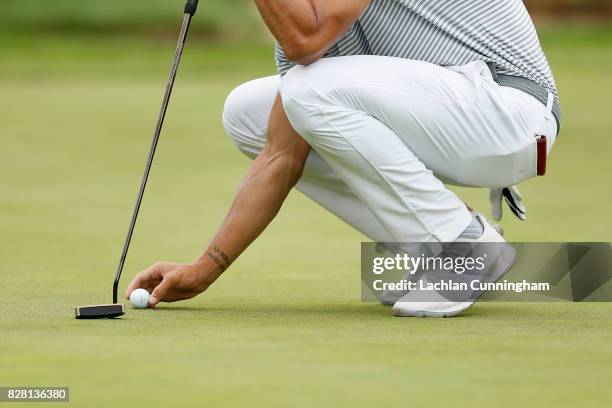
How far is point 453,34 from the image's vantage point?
3834 millimetres

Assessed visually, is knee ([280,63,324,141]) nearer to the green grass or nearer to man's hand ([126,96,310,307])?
man's hand ([126,96,310,307])

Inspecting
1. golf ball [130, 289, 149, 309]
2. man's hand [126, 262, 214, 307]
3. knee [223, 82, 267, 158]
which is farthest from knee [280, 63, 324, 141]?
golf ball [130, 289, 149, 309]

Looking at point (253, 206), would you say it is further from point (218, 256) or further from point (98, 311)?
point (98, 311)

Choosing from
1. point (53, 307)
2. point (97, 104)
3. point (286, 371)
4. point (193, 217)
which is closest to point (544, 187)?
point (193, 217)

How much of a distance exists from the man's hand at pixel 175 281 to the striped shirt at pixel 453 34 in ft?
2.45

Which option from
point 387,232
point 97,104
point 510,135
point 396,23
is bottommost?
point 97,104

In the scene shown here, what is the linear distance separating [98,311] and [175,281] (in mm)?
364

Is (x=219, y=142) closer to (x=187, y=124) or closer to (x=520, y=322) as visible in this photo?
(x=187, y=124)

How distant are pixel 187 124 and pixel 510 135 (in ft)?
23.2

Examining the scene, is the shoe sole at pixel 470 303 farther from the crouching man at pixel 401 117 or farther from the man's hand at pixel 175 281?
the man's hand at pixel 175 281

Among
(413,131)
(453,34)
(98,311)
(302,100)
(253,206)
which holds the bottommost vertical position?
(98,311)

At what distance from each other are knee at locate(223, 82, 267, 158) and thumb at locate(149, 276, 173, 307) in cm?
52

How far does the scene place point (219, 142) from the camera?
9703mm

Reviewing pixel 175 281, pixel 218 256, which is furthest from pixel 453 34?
A: pixel 175 281
